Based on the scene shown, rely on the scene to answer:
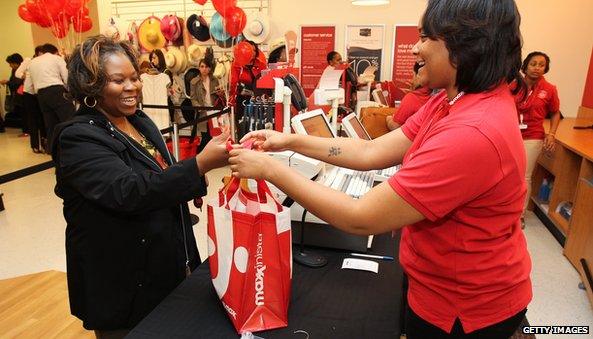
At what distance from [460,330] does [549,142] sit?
371cm

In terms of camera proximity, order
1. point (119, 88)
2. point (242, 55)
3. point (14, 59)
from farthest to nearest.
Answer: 1. point (14, 59)
2. point (242, 55)
3. point (119, 88)

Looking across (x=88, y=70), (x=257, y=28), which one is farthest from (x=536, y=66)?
(x=257, y=28)

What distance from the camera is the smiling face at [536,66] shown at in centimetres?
391

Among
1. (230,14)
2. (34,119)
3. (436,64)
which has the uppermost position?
(230,14)

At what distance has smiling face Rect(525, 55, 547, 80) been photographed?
3.91 m

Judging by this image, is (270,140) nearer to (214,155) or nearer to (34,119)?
(214,155)

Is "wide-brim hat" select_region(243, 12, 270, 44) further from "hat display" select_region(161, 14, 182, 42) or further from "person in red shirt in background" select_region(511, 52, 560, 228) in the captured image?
"person in red shirt in background" select_region(511, 52, 560, 228)

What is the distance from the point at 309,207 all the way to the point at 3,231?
13.6 ft

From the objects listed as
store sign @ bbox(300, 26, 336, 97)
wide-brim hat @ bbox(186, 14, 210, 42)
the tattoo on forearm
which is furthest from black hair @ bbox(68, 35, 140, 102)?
wide-brim hat @ bbox(186, 14, 210, 42)

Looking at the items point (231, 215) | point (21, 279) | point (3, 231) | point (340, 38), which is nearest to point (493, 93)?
point (231, 215)

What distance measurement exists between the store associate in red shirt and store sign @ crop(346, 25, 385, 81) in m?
6.10

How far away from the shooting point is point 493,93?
36.2 inches

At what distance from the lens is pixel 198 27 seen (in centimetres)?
706

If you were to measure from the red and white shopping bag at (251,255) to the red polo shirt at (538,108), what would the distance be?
3640 mm
